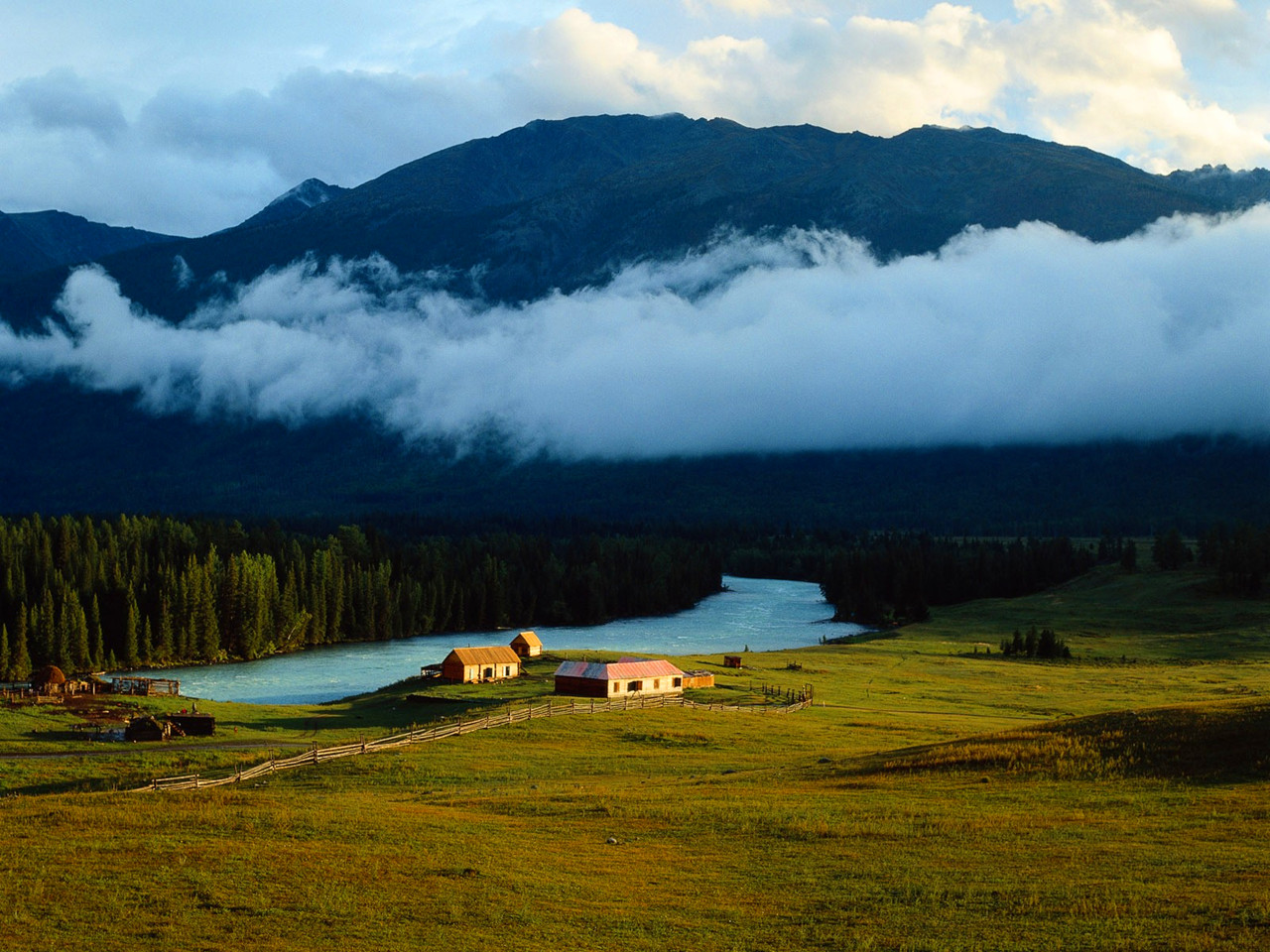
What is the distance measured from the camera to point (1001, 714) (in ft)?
296

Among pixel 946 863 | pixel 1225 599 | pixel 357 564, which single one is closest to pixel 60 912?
pixel 946 863

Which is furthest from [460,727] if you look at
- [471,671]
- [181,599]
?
[181,599]

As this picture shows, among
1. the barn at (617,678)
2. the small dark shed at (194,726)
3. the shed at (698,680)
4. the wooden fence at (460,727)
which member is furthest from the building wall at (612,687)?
the small dark shed at (194,726)

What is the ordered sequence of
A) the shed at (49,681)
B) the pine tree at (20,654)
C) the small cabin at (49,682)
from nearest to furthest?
the small cabin at (49,682) < the shed at (49,681) < the pine tree at (20,654)

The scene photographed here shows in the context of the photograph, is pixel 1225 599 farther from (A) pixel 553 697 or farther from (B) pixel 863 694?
(A) pixel 553 697

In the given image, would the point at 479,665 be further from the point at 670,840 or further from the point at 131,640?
the point at 670,840

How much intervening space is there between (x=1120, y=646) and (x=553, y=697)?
88331 millimetres

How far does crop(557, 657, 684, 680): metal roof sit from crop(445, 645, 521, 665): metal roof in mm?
12236

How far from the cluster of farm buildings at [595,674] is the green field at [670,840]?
1300 centimetres

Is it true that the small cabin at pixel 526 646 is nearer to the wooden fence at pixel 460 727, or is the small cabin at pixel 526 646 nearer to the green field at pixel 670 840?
the wooden fence at pixel 460 727

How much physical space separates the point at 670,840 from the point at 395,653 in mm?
125271

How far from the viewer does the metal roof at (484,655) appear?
342 ft

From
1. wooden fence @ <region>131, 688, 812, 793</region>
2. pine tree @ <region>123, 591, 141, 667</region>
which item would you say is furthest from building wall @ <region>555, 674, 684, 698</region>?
pine tree @ <region>123, 591, 141, 667</region>

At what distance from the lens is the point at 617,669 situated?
303ft
